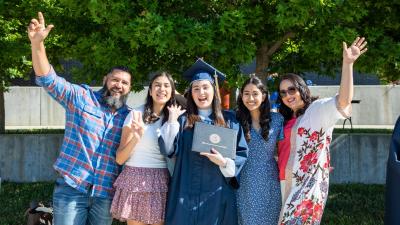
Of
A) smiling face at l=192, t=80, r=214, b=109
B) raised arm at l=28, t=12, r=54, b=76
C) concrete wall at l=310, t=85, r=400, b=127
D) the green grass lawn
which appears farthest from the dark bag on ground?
concrete wall at l=310, t=85, r=400, b=127

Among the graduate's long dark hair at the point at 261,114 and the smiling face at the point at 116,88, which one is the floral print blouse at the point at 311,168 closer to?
the graduate's long dark hair at the point at 261,114

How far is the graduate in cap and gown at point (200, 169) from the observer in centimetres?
363

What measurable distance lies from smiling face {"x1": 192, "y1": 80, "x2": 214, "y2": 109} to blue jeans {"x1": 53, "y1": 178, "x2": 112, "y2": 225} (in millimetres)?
964

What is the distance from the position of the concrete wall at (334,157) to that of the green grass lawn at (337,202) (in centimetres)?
38

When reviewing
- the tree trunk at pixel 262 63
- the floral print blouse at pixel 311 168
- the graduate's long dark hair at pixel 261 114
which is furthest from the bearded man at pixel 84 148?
the tree trunk at pixel 262 63

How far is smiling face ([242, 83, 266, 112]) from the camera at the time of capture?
3.80 metres

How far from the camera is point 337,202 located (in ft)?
25.2

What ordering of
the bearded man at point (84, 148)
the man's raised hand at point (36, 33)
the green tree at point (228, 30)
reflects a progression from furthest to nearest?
the green tree at point (228, 30), the bearded man at point (84, 148), the man's raised hand at point (36, 33)

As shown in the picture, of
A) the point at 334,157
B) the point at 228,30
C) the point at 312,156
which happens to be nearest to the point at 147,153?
the point at 312,156

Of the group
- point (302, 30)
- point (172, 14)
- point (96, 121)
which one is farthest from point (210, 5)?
point (96, 121)

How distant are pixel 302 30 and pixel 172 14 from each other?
66.3 inches

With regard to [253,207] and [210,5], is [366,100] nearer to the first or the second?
[210,5]

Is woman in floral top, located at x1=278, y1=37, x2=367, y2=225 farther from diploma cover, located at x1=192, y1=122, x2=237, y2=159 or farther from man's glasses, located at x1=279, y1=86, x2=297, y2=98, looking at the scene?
diploma cover, located at x1=192, y1=122, x2=237, y2=159

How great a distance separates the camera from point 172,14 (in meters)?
6.03
